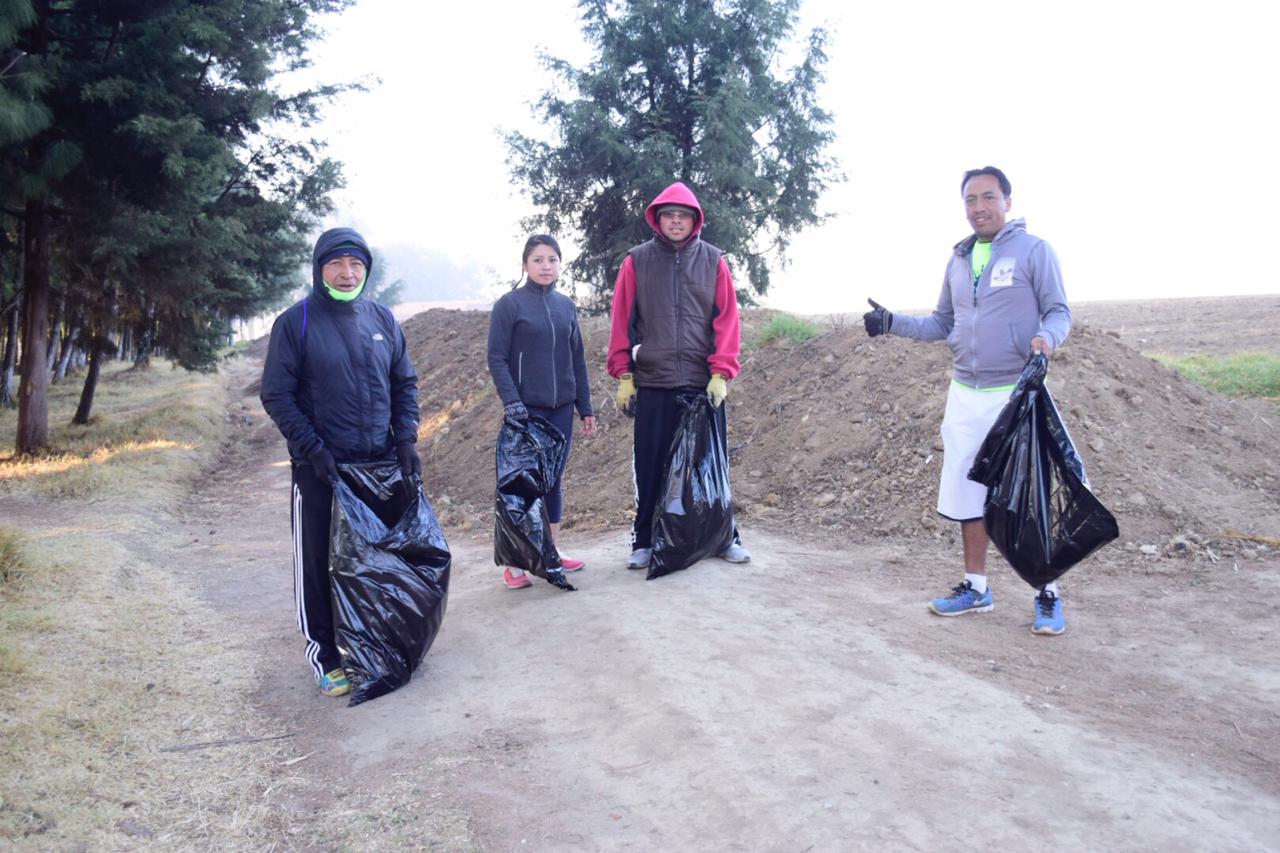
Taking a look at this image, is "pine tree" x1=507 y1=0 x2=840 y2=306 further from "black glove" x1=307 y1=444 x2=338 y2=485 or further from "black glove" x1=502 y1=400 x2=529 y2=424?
"black glove" x1=307 y1=444 x2=338 y2=485

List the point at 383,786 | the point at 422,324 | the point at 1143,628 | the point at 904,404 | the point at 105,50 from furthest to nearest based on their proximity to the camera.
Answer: the point at 422,324
the point at 105,50
the point at 904,404
the point at 1143,628
the point at 383,786

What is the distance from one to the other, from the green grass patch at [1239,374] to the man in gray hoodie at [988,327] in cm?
630

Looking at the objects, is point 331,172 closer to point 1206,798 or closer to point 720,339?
point 720,339

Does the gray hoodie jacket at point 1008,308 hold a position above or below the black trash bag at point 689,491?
above

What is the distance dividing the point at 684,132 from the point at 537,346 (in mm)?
10645

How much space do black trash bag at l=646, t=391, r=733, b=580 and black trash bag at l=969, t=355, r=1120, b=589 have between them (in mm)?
1498

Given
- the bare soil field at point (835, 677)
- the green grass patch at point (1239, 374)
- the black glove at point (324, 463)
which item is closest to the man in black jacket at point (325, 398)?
the black glove at point (324, 463)

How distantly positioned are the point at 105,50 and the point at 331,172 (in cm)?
282

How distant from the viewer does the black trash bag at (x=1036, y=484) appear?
13.8 ft

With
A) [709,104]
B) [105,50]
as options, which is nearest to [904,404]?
[709,104]

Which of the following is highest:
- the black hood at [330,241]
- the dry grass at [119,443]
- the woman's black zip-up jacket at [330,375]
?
the black hood at [330,241]

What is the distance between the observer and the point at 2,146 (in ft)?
31.5

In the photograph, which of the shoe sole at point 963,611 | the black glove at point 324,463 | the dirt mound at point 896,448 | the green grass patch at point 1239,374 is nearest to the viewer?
the black glove at point 324,463

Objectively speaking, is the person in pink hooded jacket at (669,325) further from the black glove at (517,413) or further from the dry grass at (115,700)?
the dry grass at (115,700)
